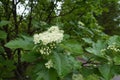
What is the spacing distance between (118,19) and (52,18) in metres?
24.6

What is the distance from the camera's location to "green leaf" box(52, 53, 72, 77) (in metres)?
2.60

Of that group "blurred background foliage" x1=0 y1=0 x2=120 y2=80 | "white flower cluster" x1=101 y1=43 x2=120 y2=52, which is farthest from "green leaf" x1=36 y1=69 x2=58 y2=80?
"white flower cluster" x1=101 y1=43 x2=120 y2=52

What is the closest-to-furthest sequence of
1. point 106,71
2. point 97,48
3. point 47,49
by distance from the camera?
1. point 47,49
2. point 106,71
3. point 97,48

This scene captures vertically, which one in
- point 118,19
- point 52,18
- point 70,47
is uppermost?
point 70,47

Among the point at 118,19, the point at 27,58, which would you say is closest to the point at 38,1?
the point at 27,58

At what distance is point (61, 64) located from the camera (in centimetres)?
262

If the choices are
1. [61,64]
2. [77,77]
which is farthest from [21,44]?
[77,77]

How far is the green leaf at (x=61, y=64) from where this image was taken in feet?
8.52

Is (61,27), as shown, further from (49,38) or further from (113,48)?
(49,38)

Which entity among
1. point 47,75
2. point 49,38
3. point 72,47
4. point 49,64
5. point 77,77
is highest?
point 49,38

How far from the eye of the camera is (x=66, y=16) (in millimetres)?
5324

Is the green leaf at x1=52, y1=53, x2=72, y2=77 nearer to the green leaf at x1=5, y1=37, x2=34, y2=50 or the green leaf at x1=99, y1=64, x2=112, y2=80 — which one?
the green leaf at x1=5, y1=37, x2=34, y2=50

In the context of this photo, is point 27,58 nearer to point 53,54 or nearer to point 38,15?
point 53,54

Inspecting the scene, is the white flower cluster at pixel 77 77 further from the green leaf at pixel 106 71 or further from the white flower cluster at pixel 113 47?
the white flower cluster at pixel 113 47
